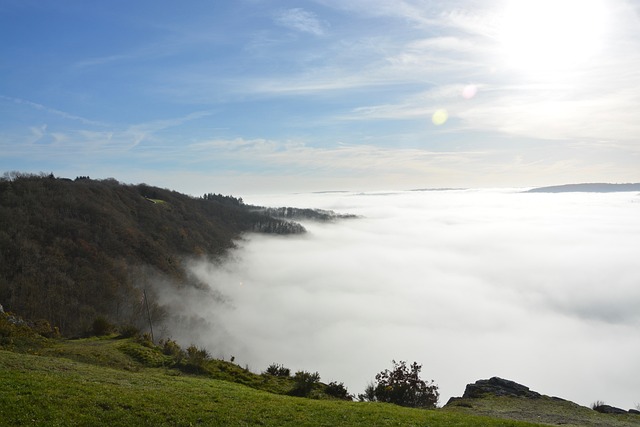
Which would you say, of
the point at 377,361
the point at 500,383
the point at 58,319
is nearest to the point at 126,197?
the point at 58,319

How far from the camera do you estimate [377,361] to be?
127 meters

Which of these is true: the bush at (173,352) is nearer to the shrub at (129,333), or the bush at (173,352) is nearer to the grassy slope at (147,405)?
the shrub at (129,333)

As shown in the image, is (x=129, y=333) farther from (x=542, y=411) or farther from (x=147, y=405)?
(x=542, y=411)

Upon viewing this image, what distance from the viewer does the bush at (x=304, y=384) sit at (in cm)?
2375

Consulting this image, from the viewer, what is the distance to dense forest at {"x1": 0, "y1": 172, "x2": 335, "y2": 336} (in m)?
80.4

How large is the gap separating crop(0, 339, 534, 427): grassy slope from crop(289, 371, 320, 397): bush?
4.88m

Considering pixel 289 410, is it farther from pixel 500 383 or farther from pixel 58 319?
pixel 58 319

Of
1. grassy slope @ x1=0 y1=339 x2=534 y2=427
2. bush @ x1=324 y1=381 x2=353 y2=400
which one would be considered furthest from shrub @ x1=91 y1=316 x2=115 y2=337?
bush @ x1=324 y1=381 x2=353 y2=400

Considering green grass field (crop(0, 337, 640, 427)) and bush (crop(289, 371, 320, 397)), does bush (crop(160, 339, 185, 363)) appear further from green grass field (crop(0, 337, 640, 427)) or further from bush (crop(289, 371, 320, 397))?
bush (crop(289, 371, 320, 397))

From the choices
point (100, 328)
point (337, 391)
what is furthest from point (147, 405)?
point (100, 328)

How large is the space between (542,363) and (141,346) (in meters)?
149

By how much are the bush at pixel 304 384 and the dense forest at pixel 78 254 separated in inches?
1484

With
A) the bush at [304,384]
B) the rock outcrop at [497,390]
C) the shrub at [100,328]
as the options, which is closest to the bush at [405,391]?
the rock outcrop at [497,390]

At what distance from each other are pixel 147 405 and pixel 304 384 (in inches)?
474
